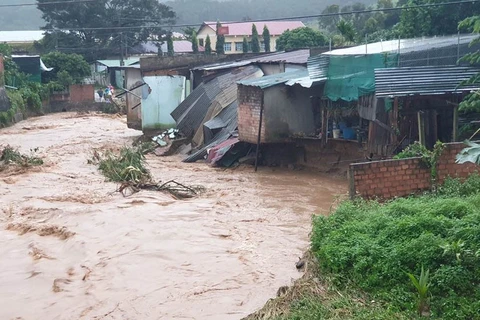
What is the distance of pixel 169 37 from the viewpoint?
50.6 m

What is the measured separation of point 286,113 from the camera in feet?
51.2

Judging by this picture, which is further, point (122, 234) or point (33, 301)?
point (122, 234)

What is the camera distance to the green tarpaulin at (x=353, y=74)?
13195 mm

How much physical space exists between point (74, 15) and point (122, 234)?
43988mm

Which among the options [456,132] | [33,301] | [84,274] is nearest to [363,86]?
[456,132]

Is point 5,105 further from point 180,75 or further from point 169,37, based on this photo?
point 169,37

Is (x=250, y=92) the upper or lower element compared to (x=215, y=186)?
upper

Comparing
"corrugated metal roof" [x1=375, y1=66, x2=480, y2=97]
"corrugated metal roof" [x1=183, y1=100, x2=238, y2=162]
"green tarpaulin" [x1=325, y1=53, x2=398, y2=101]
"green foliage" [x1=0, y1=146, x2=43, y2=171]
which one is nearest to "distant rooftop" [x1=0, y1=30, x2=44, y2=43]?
"green foliage" [x1=0, y1=146, x2=43, y2=171]

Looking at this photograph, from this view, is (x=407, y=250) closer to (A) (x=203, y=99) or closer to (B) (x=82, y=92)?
(A) (x=203, y=99)

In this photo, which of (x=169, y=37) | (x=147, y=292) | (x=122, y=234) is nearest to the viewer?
(x=147, y=292)

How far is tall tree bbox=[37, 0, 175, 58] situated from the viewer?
1959 inches

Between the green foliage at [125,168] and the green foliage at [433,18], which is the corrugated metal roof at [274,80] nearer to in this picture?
the green foliage at [125,168]

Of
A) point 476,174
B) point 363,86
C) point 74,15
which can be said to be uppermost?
point 74,15

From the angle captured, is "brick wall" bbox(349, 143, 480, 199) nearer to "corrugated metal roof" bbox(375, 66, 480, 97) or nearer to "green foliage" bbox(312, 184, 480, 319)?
"green foliage" bbox(312, 184, 480, 319)
